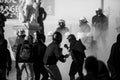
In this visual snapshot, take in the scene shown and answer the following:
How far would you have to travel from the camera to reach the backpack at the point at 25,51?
390 inches

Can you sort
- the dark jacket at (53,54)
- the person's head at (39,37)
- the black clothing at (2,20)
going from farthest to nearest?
1. the black clothing at (2,20)
2. the person's head at (39,37)
3. the dark jacket at (53,54)

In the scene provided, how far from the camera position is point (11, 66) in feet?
33.5

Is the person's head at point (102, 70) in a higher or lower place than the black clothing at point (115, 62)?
higher

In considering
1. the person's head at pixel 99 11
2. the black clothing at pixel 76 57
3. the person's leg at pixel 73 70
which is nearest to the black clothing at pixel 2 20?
the black clothing at pixel 76 57

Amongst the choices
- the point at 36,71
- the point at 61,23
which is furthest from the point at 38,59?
the point at 61,23

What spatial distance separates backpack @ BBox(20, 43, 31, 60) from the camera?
991cm

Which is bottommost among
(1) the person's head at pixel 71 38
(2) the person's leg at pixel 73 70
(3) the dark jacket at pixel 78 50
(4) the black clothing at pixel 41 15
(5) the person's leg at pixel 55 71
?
(2) the person's leg at pixel 73 70

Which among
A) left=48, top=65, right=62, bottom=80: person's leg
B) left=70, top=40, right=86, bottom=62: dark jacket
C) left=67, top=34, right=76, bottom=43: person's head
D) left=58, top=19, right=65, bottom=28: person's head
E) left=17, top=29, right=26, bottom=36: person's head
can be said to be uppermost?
left=58, top=19, right=65, bottom=28: person's head

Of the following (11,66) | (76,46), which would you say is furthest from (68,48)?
(11,66)

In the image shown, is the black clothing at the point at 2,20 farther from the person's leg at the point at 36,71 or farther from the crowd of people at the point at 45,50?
the person's leg at the point at 36,71

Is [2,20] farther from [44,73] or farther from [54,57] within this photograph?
[54,57]

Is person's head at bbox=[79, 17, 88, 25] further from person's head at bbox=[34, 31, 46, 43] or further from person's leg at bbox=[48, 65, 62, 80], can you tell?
person's leg at bbox=[48, 65, 62, 80]

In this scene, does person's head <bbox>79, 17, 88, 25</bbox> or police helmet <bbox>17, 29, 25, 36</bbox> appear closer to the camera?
police helmet <bbox>17, 29, 25, 36</bbox>

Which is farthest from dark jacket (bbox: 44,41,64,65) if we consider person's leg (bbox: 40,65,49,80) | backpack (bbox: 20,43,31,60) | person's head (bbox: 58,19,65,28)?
person's head (bbox: 58,19,65,28)
